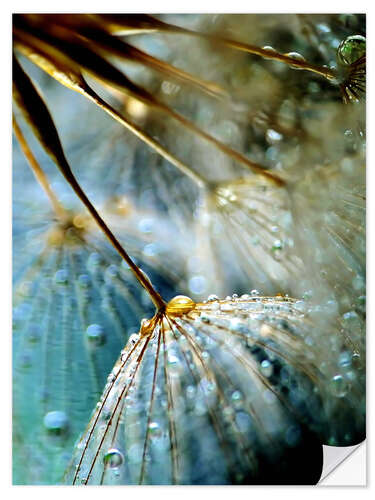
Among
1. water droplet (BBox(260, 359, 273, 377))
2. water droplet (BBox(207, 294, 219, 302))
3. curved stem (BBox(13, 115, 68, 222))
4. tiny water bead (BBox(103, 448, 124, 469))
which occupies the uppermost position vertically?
curved stem (BBox(13, 115, 68, 222))

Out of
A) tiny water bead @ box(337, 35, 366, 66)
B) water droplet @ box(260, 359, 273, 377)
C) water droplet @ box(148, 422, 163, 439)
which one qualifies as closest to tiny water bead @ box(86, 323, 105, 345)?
water droplet @ box(148, 422, 163, 439)

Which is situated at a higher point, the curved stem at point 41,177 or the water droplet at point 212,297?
the curved stem at point 41,177

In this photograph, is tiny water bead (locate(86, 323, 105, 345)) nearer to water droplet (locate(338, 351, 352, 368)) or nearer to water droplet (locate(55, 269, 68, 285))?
water droplet (locate(55, 269, 68, 285))

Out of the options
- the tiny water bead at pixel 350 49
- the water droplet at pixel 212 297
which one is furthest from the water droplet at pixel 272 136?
the water droplet at pixel 212 297

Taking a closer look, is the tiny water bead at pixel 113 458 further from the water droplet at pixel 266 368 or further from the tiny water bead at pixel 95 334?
the water droplet at pixel 266 368

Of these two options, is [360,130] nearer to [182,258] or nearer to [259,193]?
[259,193]

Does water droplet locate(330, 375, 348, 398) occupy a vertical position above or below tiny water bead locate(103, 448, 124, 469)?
above
